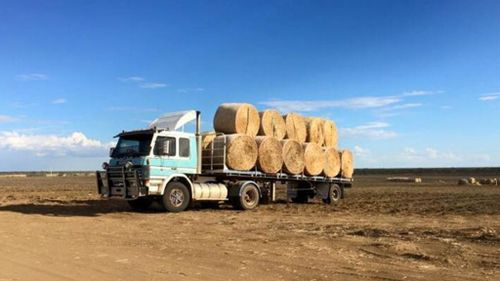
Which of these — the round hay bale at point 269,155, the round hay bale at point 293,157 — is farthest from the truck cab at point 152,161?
the round hay bale at point 293,157

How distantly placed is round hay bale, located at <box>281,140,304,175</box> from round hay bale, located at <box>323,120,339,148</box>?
2.32m

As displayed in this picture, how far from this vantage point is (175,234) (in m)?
12.8

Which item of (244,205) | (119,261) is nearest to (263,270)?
(119,261)

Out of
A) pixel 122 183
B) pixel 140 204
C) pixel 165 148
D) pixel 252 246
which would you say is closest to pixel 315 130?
pixel 165 148

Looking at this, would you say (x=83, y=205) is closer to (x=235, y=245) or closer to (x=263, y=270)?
(x=235, y=245)

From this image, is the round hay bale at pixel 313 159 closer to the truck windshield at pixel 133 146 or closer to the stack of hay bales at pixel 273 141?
the stack of hay bales at pixel 273 141

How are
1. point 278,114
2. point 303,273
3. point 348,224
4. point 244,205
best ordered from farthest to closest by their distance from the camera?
point 278,114 < point 244,205 < point 348,224 < point 303,273

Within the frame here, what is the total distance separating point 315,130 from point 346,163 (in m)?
2.86

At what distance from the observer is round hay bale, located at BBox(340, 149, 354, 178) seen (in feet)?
81.5

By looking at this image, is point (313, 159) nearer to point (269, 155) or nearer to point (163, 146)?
point (269, 155)

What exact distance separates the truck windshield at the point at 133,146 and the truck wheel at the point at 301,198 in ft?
26.0

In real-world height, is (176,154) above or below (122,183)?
above

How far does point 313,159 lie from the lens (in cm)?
2252

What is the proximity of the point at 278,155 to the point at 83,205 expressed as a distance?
780cm
